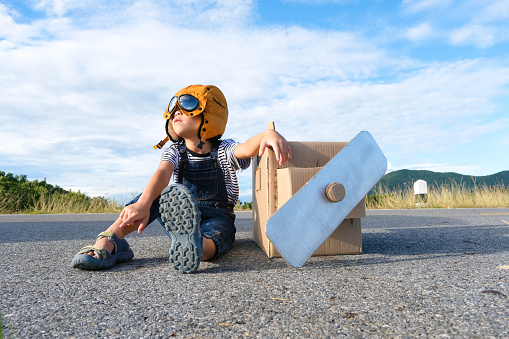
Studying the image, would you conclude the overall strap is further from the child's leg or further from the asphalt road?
the asphalt road

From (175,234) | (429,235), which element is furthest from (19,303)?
(429,235)

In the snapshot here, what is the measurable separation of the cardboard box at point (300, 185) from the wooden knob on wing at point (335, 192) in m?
0.21

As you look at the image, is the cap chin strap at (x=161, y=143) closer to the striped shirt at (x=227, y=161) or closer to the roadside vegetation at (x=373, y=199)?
the striped shirt at (x=227, y=161)

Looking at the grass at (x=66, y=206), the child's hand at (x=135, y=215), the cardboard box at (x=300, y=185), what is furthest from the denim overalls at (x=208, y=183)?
the grass at (x=66, y=206)

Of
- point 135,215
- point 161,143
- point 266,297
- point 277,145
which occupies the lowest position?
point 266,297

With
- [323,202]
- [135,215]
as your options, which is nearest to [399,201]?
[323,202]

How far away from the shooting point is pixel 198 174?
2775 mm

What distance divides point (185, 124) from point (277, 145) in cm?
83

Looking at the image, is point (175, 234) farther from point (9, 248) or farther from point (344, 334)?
point (9, 248)

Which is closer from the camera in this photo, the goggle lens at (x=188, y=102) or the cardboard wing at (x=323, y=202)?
the cardboard wing at (x=323, y=202)

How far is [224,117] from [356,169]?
116cm

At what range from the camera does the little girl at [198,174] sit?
2.30m

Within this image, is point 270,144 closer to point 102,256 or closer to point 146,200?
point 146,200

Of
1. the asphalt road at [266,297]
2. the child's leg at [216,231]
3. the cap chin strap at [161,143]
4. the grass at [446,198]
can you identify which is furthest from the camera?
the grass at [446,198]
